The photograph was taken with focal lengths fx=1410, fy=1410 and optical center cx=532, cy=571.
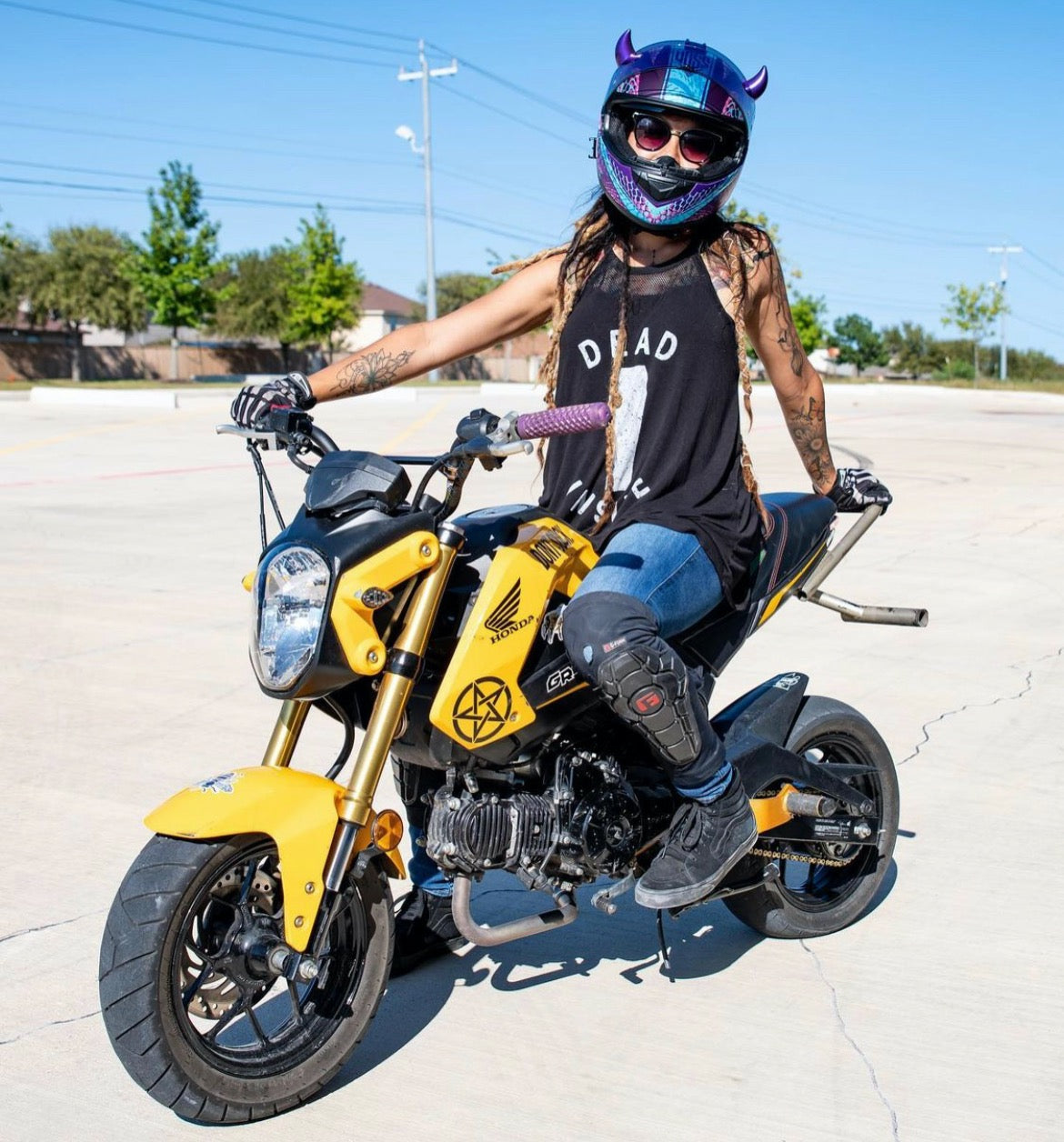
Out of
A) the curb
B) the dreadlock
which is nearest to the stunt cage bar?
the dreadlock

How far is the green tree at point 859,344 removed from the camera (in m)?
85.7

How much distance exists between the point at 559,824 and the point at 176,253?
5137cm

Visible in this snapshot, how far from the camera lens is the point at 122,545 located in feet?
33.2

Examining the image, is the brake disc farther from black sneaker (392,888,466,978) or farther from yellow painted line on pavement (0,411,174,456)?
yellow painted line on pavement (0,411,174,456)

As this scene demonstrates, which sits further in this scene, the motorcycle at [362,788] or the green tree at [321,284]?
the green tree at [321,284]

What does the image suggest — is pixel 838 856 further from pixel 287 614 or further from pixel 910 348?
pixel 910 348

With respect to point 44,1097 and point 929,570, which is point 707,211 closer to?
point 44,1097

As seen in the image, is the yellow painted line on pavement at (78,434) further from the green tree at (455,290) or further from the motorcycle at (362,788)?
the green tree at (455,290)

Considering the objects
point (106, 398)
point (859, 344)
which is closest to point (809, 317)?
point (859, 344)

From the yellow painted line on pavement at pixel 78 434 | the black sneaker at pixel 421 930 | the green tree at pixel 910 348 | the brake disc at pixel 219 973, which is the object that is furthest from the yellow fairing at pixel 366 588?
the green tree at pixel 910 348

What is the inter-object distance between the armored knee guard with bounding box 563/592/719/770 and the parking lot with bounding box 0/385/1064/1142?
0.80 metres

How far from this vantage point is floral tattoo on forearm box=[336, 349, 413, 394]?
3.49 meters

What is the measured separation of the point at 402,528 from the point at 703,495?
2.81 feet

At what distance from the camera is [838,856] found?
3.79 m
